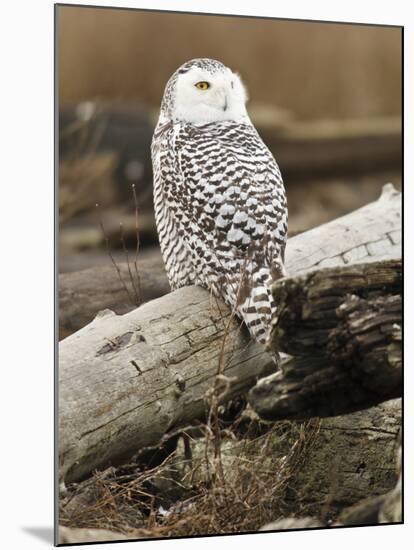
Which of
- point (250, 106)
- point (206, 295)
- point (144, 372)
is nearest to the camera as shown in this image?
point (144, 372)

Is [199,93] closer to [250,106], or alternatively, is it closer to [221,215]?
[250,106]

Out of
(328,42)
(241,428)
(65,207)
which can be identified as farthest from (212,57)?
(241,428)

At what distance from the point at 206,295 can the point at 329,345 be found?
1.53ft

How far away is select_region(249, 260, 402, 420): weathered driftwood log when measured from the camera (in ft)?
11.7

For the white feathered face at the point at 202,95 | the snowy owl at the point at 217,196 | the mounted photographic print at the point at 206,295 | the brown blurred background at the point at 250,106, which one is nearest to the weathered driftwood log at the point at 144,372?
the mounted photographic print at the point at 206,295

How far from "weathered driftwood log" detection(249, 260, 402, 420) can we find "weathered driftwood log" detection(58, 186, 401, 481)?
0.50ft

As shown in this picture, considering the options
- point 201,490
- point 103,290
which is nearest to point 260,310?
point 103,290

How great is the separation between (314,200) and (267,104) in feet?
1.33

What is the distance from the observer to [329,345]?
3.60 m

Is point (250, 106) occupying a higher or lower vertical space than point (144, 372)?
higher

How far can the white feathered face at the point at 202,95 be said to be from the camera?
12.2 ft

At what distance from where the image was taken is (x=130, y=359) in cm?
355

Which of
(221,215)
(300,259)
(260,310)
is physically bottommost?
(260,310)

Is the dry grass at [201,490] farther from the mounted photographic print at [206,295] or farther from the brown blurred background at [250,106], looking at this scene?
the brown blurred background at [250,106]
